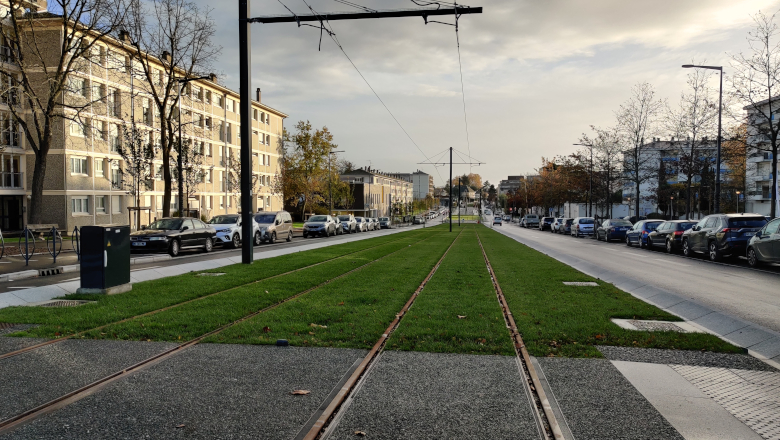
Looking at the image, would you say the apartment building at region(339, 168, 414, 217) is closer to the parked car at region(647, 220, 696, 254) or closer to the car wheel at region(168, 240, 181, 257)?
the parked car at region(647, 220, 696, 254)

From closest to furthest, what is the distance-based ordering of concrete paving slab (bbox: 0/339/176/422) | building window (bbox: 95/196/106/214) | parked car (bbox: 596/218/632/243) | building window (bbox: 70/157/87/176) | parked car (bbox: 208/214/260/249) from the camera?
concrete paving slab (bbox: 0/339/176/422) < parked car (bbox: 208/214/260/249) < parked car (bbox: 596/218/632/243) < building window (bbox: 70/157/87/176) < building window (bbox: 95/196/106/214)

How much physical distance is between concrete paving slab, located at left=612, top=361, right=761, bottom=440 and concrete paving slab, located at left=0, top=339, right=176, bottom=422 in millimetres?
5050

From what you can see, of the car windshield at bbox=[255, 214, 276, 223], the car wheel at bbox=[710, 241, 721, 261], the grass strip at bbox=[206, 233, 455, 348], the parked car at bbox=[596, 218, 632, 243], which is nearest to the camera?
the grass strip at bbox=[206, 233, 455, 348]

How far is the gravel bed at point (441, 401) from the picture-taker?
4031 millimetres

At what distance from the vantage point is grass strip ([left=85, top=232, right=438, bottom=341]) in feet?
23.0

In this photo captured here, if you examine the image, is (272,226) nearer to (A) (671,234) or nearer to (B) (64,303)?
(A) (671,234)

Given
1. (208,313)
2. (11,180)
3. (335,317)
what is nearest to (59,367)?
(208,313)

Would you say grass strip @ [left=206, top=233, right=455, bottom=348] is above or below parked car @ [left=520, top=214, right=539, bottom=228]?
above

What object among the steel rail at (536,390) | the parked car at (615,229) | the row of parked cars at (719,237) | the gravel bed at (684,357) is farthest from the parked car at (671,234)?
the gravel bed at (684,357)

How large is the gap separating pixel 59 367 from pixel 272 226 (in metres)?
28.2

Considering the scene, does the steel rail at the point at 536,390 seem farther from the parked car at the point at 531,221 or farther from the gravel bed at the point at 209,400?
the parked car at the point at 531,221

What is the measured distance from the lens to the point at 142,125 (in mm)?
47531

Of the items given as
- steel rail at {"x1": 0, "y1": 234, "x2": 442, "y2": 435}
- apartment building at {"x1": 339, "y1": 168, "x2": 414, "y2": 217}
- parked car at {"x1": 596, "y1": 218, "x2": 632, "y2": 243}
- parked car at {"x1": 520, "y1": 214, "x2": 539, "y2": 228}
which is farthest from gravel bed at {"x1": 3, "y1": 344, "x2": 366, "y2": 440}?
apartment building at {"x1": 339, "y1": 168, "x2": 414, "y2": 217}

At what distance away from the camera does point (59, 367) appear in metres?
5.58
